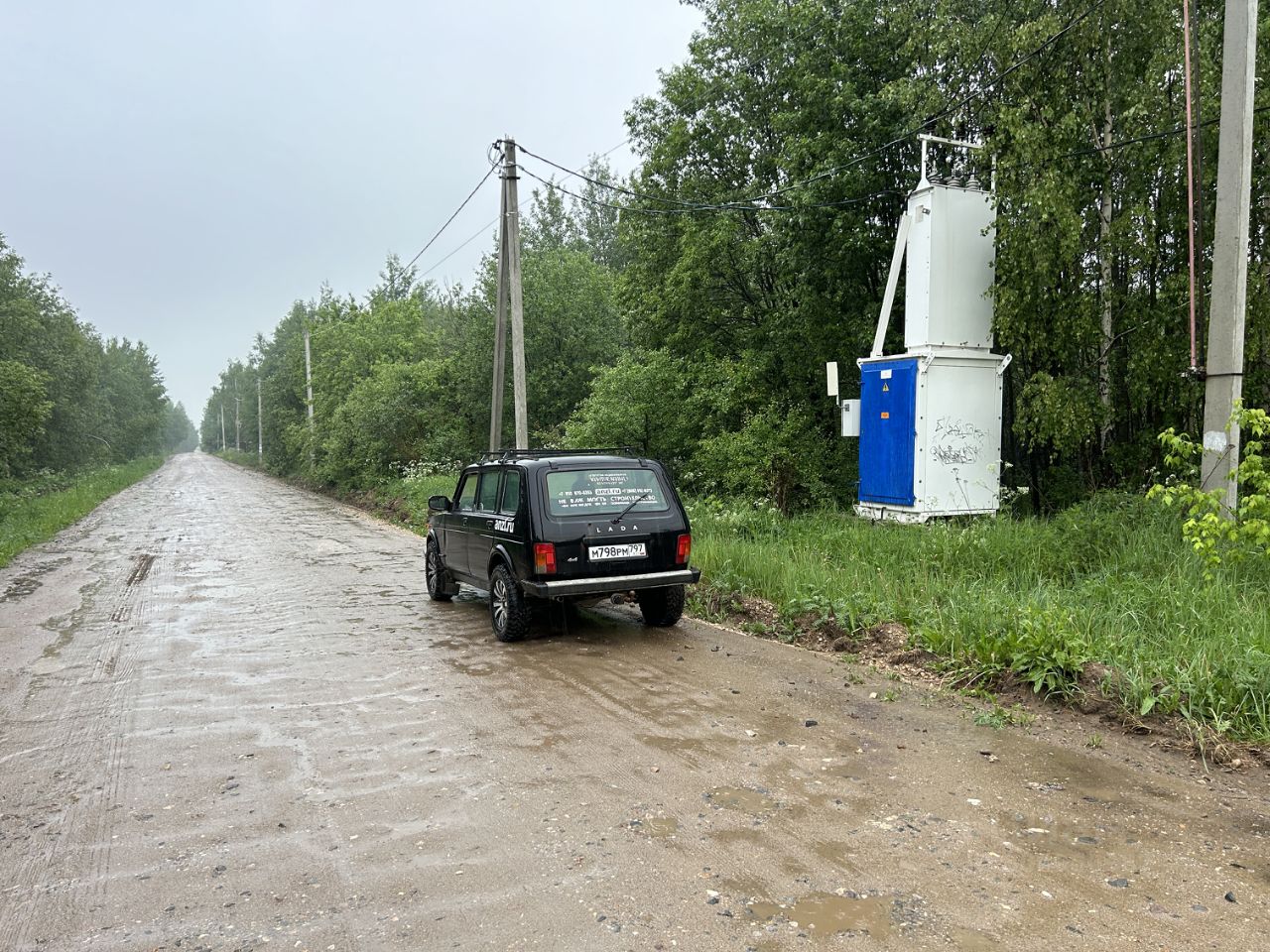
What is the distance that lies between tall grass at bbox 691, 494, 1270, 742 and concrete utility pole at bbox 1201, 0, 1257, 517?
102cm

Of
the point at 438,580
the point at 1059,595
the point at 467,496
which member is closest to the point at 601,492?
the point at 467,496

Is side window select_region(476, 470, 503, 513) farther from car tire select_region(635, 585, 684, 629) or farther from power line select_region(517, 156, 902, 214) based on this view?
power line select_region(517, 156, 902, 214)

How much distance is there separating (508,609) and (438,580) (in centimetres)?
274

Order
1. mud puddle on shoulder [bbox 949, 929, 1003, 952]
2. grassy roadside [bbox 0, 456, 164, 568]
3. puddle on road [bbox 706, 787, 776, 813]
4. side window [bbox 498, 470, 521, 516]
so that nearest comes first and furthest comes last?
1. mud puddle on shoulder [bbox 949, 929, 1003, 952]
2. puddle on road [bbox 706, 787, 776, 813]
3. side window [bbox 498, 470, 521, 516]
4. grassy roadside [bbox 0, 456, 164, 568]

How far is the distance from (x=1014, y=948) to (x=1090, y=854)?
908 millimetres

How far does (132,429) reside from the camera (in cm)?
7612

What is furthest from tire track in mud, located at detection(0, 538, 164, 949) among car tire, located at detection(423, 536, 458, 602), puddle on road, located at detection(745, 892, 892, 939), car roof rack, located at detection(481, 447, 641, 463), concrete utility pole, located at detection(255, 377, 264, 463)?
concrete utility pole, located at detection(255, 377, 264, 463)

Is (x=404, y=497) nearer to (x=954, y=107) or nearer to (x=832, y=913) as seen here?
(x=954, y=107)

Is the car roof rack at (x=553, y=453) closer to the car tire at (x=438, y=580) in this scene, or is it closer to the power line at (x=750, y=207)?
the car tire at (x=438, y=580)

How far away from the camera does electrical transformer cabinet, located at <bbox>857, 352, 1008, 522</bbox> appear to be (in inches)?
437

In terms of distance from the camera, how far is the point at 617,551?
7.58 m

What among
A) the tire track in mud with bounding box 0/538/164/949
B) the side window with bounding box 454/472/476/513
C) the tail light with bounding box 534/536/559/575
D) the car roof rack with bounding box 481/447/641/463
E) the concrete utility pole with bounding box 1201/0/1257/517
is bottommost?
the tire track in mud with bounding box 0/538/164/949

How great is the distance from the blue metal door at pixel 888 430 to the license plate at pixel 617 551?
200 inches

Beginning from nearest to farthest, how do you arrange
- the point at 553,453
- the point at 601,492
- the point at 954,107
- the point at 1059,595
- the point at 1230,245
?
the point at 1059,595, the point at 1230,245, the point at 601,492, the point at 553,453, the point at 954,107
